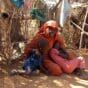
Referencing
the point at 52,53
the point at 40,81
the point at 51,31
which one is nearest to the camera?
the point at 40,81

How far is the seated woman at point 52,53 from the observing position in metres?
4.23

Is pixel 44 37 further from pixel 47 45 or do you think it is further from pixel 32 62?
pixel 32 62

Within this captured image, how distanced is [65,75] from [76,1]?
7.38 ft

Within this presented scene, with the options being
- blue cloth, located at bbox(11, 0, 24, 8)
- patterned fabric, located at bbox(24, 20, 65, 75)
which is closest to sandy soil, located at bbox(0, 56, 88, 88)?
patterned fabric, located at bbox(24, 20, 65, 75)

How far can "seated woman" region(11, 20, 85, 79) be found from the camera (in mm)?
4227

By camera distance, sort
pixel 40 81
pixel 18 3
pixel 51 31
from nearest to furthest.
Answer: pixel 18 3 → pixel 40 81 → pixel 51 31

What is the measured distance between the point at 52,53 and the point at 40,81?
1.90ft

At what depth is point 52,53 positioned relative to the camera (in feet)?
14.5

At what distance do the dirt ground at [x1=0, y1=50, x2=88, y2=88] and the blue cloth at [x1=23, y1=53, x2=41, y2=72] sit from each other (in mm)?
137

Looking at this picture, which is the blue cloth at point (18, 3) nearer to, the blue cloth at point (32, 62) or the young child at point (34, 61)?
the young child at point (34, 61)

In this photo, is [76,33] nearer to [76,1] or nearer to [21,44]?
[76,1]

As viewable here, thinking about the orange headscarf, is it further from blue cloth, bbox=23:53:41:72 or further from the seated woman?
blue cloth, bbox=23:53:41:72

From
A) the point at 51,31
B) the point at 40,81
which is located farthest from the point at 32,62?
the point at 51,31

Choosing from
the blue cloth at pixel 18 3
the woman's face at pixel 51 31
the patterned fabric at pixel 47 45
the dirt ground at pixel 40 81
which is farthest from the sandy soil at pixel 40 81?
the blue cloth at pixel 18 3
